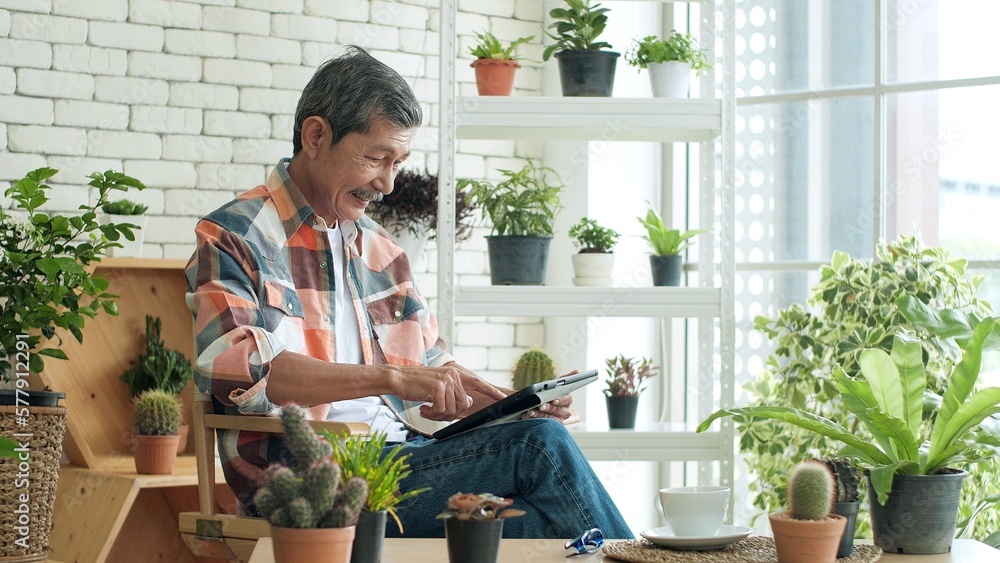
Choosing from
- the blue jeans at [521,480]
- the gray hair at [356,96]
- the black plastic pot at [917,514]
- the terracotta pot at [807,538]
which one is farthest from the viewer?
the gray hair at [356,96]

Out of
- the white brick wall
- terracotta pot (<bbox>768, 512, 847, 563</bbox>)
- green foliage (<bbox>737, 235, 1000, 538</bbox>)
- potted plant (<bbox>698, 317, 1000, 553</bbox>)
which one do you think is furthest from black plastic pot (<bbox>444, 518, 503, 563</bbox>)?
the white brick wall

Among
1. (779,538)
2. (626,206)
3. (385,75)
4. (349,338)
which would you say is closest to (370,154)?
(385,75)

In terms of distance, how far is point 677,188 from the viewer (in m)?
3.98

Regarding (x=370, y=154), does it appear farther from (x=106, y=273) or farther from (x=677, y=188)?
(x=677, y=188)

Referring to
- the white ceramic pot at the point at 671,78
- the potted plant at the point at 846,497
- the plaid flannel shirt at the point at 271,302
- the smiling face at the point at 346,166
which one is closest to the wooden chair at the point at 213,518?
the plaid flannel shirt at the point at 271,302

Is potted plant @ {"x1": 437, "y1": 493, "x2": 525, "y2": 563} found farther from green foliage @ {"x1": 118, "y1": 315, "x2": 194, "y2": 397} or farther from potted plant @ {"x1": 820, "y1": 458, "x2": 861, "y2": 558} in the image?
green foliage @ {"x1": 118, "y1": 315, "x2": 194, "y2": 397}

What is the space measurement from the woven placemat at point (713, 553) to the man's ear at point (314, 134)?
3.31 feet

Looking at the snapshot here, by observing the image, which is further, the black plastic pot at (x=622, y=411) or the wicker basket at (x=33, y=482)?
the black plastic pot at (x=622, y=411)

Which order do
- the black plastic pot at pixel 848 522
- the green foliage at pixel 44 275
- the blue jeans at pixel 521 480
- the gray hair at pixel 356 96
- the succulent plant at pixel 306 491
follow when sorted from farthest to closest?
1. the green foliage at pixel 44 275
2. the gray hair at pixel 356 96
3. the blue jeans at pixel 521 480
4. the black plastic pot at pixel 848 522
5. the succulent plant at pixel 306 491

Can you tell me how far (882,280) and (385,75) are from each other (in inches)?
55.9

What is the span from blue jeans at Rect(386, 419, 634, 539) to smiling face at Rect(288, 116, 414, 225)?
0.55 metres

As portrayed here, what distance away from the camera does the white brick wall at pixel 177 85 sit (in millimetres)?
3236

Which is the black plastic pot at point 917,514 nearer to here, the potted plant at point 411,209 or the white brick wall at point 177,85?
the potted plant at point 411,209

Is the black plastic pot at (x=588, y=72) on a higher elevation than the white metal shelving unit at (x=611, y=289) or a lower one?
higher
